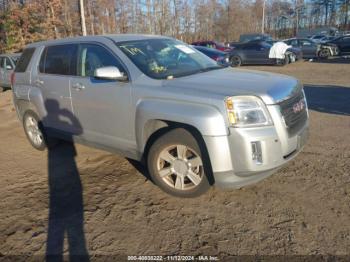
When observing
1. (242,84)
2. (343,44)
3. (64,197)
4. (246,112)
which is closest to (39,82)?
(64,197)

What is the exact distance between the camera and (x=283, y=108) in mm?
3352

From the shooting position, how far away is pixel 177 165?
12.2 ft

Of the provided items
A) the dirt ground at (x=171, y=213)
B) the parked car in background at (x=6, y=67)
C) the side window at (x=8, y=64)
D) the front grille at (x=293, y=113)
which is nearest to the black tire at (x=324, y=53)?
the parked car in background at (x=6, y=67)

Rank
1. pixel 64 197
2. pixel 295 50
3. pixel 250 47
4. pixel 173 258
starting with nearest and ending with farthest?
pixel 173 258
pixel 64 197
pixel 295 50
pixel 250 47

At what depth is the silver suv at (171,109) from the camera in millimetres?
3217

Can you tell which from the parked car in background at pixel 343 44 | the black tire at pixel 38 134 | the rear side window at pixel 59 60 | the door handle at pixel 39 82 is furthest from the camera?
the parked car in background at pixel 343 44

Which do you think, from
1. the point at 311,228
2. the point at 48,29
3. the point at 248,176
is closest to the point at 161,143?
the point at 248,176

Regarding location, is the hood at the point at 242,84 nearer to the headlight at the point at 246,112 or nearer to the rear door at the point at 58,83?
the headlight at the point at 246,112

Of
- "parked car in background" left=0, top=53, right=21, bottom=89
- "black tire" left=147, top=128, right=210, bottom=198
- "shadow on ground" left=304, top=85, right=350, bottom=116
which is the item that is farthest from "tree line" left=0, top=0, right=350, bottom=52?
"black tire" left=147, top=128, right=210, bottom=198

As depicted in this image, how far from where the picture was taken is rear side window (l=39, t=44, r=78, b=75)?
183 inches

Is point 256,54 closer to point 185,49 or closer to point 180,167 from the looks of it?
point 185,49

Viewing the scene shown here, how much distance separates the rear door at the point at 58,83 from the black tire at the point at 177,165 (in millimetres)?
A: 1491

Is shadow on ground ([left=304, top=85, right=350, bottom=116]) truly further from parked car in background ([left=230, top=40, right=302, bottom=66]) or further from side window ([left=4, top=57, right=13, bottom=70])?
side window ([left=4, top=57, right=13, bottom=70])

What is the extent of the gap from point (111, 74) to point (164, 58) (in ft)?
2.66
